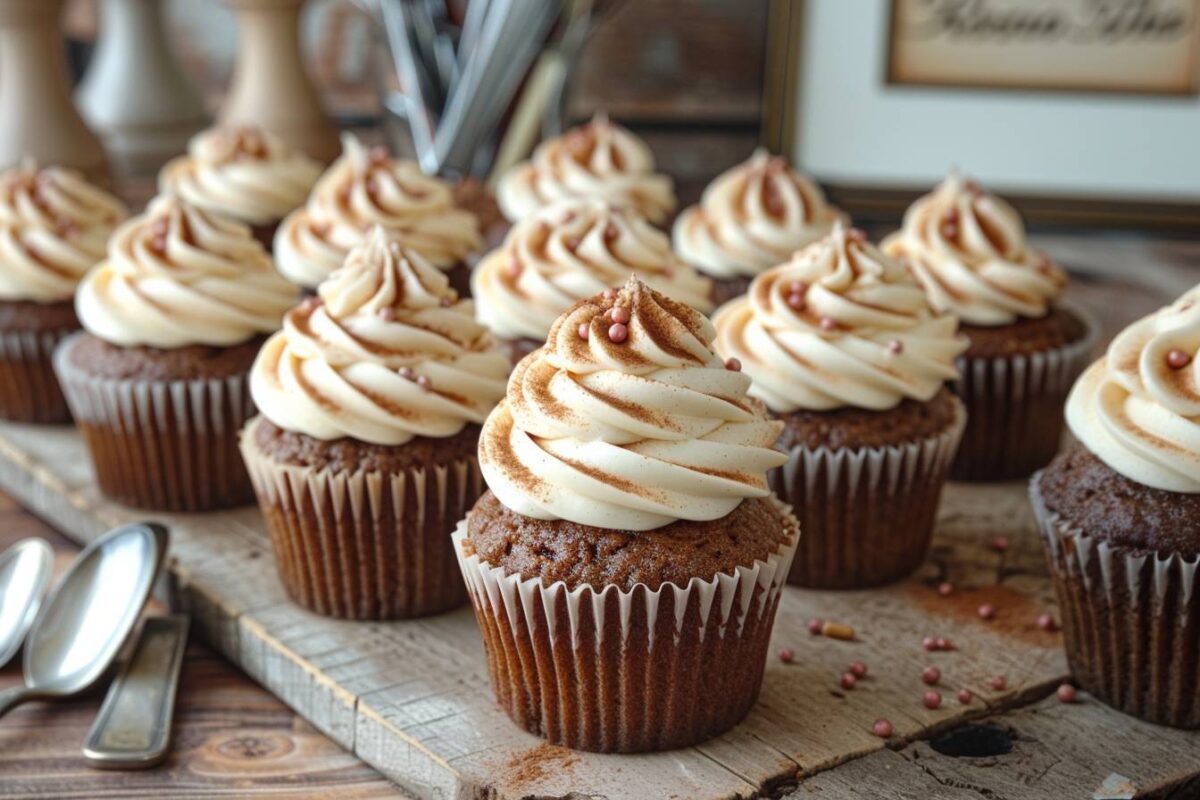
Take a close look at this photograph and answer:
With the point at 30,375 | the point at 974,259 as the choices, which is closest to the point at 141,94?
the point at 30,375

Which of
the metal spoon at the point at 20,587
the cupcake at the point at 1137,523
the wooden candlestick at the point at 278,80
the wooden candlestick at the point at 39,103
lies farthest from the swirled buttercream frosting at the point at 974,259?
the wooden candlestick at the point at 39,103

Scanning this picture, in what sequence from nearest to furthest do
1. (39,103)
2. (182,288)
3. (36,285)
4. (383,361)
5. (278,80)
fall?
(383,361), (182,288), (36,285), (39,103), (278,80)

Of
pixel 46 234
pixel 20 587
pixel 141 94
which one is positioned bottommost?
pixel 20 587

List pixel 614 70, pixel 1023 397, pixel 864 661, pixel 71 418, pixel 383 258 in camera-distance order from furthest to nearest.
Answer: pixel 614 70, pixel 71 418, pixel 1023 397, pixel 383 258, pixel 864 661

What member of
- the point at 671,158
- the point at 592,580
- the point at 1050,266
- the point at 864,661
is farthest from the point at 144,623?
the point at 671,158

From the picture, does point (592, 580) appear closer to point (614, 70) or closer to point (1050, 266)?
point (1050, 266)

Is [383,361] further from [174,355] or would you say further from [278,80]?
[278,80]
